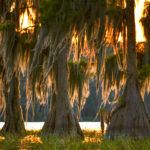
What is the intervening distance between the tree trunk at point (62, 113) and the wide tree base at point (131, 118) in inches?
144

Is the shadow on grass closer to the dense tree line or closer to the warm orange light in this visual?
the dense tree line

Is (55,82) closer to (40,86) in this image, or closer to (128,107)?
(40,86)

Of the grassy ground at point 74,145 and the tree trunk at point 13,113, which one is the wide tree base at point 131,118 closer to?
the grassy ground at point 74,145

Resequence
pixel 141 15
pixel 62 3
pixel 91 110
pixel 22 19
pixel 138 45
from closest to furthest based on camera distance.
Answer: pixel 62 3
pixel 141 15
pixel 138 45
pixel 22 19
pixel 91 110

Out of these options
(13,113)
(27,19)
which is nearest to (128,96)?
(27,19)

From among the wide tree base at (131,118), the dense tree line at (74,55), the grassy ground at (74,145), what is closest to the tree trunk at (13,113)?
the dense tree line at (74,55)

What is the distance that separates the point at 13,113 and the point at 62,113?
515 centimetres

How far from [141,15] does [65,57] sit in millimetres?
4266

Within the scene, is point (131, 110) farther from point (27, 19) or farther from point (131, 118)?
point (27, 19)

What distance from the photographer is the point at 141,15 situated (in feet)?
63.0

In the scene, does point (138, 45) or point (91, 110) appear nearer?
point (138, 45)

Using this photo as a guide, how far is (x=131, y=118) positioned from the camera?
1600 cm

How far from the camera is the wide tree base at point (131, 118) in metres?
15.8

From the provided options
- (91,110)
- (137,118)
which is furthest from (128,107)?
(91,110)
